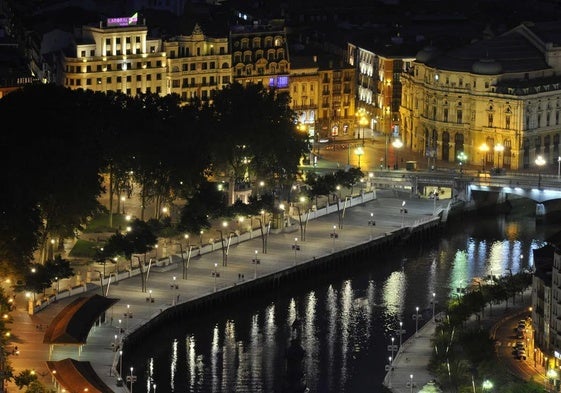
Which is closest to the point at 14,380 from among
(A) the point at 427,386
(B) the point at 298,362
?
(A) the point at 427,386

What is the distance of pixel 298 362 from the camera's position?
154000 mm

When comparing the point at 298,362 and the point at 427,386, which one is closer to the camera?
the point at 298,362

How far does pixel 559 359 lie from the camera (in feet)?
646

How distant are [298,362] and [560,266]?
5024 centimetres

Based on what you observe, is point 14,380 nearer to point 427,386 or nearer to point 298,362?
point 427,386

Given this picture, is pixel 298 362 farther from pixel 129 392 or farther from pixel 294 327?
pixel 129 392

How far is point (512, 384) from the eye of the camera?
193 metres

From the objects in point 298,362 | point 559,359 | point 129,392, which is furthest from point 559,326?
point 298,362

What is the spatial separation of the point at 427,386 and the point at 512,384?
28.4ft

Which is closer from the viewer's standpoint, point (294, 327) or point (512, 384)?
point (294, 327)

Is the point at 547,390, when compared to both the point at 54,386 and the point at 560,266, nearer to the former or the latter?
the point at 560,266

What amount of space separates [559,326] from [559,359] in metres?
3.00

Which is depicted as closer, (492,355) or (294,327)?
(294,327)

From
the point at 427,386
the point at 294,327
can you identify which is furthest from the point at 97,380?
the point at 294,327
